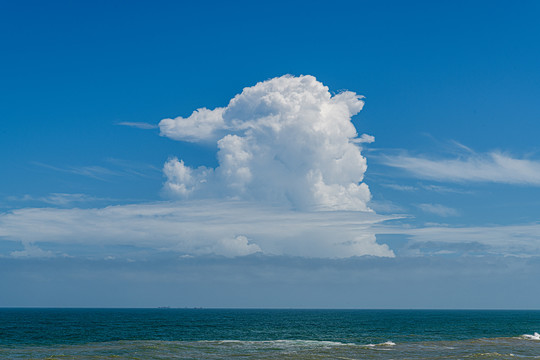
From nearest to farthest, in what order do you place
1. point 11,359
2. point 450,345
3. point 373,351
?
point 11,359, point 373,351, point 450,345

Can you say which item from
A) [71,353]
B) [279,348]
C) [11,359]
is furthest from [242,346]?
[11,359]

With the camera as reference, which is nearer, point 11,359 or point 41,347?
point 11,359

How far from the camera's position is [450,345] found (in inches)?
2950

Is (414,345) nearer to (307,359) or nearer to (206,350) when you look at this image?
(307,359)

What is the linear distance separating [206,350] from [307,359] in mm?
15626

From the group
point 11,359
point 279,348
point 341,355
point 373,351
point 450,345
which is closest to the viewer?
point 11,359

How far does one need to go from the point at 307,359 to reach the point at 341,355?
588 centimetres

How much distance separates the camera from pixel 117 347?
221 ft

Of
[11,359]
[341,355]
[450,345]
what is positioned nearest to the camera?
[11,359]

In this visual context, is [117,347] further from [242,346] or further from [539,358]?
[539,358]

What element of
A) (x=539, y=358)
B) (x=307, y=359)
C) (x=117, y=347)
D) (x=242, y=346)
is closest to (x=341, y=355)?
(x=307, y=359)

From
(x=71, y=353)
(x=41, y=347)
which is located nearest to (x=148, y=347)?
(x=71, y=353)

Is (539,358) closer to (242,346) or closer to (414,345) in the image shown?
(414,345)

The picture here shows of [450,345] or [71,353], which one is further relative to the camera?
[450,345]
